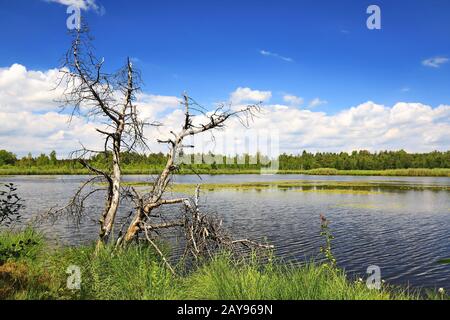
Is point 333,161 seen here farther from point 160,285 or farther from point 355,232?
point 160,285

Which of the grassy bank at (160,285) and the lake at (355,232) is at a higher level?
the grassy bank at (160,285)

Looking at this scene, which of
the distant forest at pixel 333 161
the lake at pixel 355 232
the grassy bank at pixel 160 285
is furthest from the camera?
the distant forest at pixel 333 161

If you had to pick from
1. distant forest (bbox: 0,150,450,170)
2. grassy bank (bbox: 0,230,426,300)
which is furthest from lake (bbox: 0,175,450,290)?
distant forest (bbox: 0,150,450,170)

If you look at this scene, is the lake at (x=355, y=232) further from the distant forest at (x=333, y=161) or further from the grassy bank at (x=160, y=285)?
the distant forest at (x=333, y=161)

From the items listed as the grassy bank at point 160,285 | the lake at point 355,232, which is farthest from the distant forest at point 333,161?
the grassy bank at point 160,285

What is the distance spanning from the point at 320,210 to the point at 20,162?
115097 millimetres

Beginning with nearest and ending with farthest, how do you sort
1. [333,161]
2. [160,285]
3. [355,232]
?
[160,285]
[355,232]
[333,161]

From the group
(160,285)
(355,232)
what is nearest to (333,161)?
(355,232)

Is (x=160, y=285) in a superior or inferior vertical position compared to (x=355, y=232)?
superior

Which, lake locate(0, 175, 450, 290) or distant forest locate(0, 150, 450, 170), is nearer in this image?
lake locate(0, 175, 450, 290)

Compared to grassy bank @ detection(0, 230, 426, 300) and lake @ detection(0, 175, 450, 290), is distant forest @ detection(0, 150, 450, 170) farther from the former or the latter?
grassy bank @ detection(0, 230, 426, 300)

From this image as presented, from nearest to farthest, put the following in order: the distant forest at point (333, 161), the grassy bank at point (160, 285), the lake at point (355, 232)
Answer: the grassy bank at point (160, 285) < the lake at point (355, 232) < the distant forest at point (333, 161)

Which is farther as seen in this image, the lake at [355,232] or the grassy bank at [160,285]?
the lake at [355,232]

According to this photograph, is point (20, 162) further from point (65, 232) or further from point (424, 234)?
point (424, 234)
